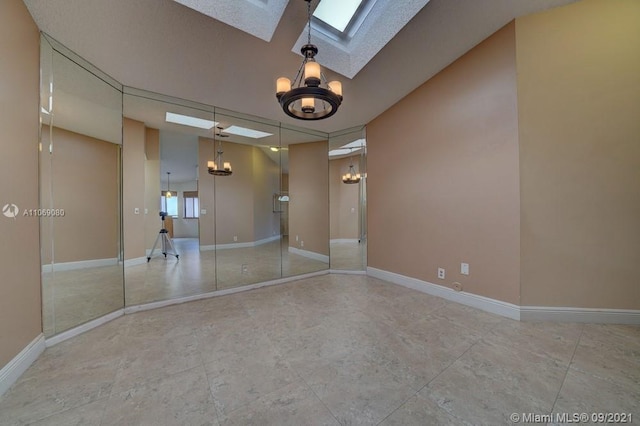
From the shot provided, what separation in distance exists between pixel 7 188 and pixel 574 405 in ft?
13.5

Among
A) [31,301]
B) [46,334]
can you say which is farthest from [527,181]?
[46,334]

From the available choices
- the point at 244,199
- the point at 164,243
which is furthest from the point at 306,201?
the point at 164,243

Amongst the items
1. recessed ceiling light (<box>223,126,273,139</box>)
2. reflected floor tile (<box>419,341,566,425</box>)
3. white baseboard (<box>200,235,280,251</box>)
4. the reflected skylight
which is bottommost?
reflected floor tile (<box>419,341,566,425</box>)

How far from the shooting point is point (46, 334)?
2121 mm

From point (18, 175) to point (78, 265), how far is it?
45.9 inches

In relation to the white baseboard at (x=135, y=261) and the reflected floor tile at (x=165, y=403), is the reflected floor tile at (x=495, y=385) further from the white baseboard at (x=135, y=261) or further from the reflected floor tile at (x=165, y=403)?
the white baseboard at (x=135, y=261)

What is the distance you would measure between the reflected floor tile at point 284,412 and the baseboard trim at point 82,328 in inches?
79.9

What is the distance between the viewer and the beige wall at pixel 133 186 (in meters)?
3.06

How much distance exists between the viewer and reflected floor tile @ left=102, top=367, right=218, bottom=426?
137cm

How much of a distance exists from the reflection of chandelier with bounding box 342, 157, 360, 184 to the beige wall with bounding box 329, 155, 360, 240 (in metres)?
0.06

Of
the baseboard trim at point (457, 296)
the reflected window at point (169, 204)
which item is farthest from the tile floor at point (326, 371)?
the reflected window at point (169, 204)

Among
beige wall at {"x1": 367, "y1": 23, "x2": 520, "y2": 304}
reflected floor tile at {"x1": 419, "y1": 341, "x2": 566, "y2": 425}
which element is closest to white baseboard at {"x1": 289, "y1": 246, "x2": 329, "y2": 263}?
beige wall at {"x1": 367, "y1": 23, "x2": 520, "y2": 304}

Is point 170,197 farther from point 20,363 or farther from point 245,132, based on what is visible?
point 20,363

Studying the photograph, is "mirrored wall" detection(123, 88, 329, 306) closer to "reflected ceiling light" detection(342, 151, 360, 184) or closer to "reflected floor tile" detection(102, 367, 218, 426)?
"reflected ceiling light" detection(342, 151, 360, 184)
